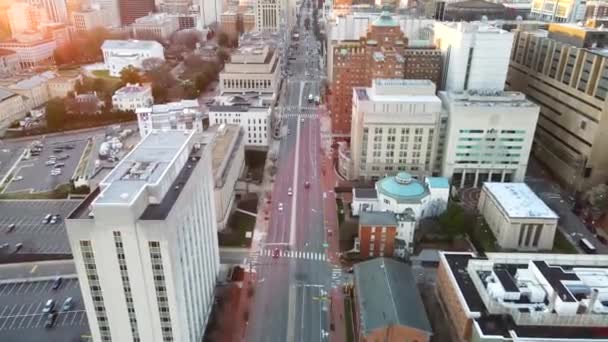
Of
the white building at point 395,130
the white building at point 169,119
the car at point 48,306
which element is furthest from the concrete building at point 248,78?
the car at point 48,306

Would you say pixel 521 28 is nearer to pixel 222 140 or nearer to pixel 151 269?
pixel 222 140

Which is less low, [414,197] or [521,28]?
[521,28]

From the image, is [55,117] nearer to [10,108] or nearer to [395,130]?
[10,108]

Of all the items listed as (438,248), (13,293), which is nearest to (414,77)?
(438,248)

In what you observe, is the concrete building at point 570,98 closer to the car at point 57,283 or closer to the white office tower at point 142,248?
the white office tower at point 142,248

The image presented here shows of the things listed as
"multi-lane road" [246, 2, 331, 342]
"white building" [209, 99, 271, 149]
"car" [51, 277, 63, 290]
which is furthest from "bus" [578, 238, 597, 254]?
"car" [51, 277, 63, 290]

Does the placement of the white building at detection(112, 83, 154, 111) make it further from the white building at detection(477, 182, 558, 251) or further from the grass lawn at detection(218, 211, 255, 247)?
the white building at detection(477, 182, 558, 251)

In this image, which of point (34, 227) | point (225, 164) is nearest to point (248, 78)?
point (225, 164)

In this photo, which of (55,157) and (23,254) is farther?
(55,157)

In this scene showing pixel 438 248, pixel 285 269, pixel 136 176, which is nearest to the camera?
pixel 136 176
